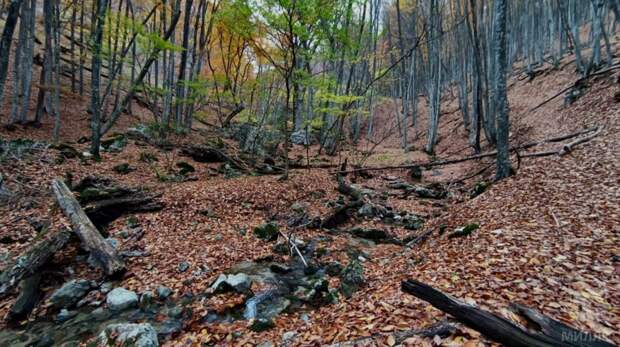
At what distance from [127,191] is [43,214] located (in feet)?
5.24

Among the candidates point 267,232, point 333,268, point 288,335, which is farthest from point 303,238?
point 288,335

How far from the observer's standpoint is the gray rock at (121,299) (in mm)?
4219

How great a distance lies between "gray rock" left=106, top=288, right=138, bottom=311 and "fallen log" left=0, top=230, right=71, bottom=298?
1283mm

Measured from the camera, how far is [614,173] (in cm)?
582

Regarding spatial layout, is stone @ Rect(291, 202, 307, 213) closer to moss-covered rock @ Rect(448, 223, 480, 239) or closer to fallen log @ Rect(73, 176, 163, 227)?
fallen log @ Rect(73, 176, 163, 227)

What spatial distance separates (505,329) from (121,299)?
181 inches

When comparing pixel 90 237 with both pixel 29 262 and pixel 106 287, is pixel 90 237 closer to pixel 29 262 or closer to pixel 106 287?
pixel 29 262

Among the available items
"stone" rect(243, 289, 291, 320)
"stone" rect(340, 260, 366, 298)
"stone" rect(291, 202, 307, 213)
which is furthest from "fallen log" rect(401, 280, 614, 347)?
"stone" rect(291, 202, 307, 213)

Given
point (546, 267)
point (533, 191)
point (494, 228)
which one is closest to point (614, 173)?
point (533, 191)

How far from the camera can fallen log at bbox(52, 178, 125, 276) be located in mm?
4883

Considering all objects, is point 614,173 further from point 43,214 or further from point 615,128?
point 43,214

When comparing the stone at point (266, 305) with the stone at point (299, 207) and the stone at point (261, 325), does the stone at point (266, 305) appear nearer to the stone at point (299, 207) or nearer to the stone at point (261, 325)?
the stone at point (261, 325)

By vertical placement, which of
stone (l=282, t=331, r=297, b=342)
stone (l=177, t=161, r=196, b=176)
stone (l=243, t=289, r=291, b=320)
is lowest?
stone (l=243, t=289, r=291, b=320)

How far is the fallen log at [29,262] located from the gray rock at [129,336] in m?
2.11
